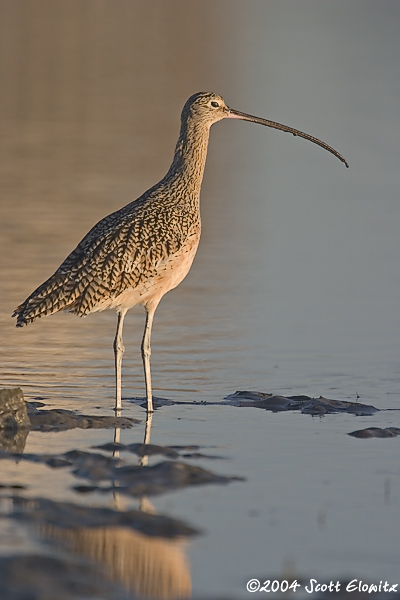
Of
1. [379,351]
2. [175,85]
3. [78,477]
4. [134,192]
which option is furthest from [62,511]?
[175,85]

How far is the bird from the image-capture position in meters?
9.40

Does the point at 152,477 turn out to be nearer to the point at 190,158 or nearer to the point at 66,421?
the point at 66,421

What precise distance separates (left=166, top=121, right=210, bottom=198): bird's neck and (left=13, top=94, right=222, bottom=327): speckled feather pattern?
0.20 meters

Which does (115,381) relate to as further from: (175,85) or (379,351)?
(175,85)

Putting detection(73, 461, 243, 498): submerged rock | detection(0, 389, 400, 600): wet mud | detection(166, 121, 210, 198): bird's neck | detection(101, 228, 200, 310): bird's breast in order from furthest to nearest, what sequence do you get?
detection(166, 121, 210, 198): bird's neck, detection(101, 228, 200, 310): bird's breast, detection(73, 461, 243, 498): submerged rock, detection(0, 389, 400, 600): wet mud

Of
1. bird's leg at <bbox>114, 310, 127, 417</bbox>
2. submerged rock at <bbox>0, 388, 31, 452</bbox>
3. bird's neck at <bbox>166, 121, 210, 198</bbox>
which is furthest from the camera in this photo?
bird's neck at <bbox>166, 121, 210, 198</bbox>

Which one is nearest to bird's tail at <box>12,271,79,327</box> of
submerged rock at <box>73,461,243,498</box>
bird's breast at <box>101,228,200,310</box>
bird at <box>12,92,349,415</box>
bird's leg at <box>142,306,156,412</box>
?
bird at <box>12,92,349,415</box>

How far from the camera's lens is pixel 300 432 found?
28.3ft

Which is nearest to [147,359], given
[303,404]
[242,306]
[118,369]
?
[118,369]

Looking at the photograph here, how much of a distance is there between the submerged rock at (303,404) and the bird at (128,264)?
703mm

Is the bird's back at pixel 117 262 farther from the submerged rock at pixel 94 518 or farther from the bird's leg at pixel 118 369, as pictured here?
the submerged rock at pixel 94 518

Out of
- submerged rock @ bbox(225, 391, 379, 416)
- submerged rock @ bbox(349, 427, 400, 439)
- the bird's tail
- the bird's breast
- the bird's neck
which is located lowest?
submerged rock @ bbox(349, 427, 400, 439)

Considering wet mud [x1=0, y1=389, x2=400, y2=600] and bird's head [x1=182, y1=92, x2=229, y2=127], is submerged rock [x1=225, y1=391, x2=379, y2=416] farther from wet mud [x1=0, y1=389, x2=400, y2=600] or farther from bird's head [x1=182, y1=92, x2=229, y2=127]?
bird's head [x1=182, y1=92, x2=229, y2=127]

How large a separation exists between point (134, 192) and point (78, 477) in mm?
11671
